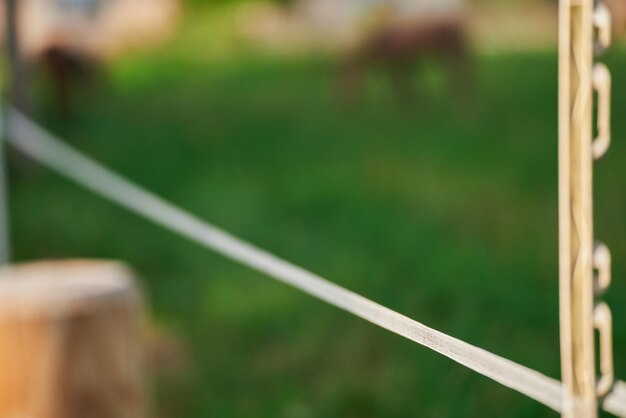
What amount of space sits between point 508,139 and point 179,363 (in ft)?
6.40

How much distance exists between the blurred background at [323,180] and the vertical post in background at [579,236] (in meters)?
0.91

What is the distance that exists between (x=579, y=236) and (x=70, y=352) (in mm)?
872

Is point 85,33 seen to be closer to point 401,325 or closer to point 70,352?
point 70,352

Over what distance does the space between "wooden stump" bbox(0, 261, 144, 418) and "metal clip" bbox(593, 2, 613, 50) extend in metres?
0.90

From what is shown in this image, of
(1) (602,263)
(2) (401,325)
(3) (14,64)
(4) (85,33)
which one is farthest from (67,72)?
(1) (602,263)

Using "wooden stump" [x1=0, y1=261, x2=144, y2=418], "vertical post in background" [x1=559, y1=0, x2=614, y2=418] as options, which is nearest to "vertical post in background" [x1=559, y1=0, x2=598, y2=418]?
"vertical post in background" [x1=559, y1=0, x2=614, y2=418]

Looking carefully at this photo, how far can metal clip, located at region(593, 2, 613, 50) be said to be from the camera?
0.62m

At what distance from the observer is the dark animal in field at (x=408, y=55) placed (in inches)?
181

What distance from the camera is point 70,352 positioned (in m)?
1.30

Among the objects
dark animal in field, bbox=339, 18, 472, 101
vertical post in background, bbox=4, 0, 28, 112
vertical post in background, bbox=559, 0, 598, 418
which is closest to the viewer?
vertical post in background, bbox=559, 0, 598, 418

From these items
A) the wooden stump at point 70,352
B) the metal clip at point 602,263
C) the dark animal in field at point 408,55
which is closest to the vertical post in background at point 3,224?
the dark animal in field at point 408,55

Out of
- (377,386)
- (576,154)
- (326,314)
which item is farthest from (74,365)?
(326,314)

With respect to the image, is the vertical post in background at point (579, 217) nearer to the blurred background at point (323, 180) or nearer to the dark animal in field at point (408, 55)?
the blurred background at point (323, 180)

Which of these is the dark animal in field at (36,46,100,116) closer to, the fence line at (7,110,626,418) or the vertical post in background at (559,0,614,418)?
the fence line at (7,110,626,418)
